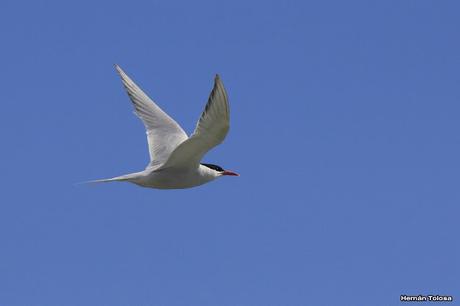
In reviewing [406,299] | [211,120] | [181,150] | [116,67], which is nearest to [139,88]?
[116,67]

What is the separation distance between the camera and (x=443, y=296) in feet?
35.3

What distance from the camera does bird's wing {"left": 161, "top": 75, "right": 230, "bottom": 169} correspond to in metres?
9.58

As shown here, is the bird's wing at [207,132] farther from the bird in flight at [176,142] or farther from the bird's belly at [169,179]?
the bird's belly at [169,179]

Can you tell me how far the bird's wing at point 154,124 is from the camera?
13.2 m

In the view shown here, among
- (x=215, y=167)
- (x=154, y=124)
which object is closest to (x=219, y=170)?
(x=215, y=167)

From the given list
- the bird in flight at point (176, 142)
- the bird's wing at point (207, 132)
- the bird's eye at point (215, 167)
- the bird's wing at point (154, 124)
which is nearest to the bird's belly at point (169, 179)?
the bird in flight at point (176, 142)

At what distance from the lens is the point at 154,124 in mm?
13781

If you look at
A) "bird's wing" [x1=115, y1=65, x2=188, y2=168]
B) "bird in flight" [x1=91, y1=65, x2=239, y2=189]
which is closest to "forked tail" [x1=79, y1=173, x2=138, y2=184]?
"bird in flight" [x1=91, y1=65, x2=239, y2=189]

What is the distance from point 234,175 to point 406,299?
3640mm

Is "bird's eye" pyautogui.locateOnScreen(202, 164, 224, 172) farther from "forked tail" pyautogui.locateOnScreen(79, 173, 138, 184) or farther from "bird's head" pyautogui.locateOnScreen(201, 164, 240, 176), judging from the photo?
"forked tail" pyautogui.locateOnScreen(79, 173, 138, 184)

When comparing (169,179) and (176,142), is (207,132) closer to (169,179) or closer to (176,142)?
(169,179)

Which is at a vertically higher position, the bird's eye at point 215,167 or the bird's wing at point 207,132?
the bird's wing at point 207,132

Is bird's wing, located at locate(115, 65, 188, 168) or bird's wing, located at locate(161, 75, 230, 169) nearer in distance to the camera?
bird's wing, located at locate(161, 75, 230, 169)

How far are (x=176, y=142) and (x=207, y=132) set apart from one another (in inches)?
121
